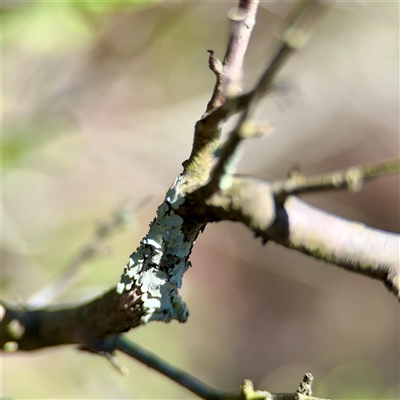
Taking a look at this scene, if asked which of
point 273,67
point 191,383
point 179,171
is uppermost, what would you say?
point 179,171

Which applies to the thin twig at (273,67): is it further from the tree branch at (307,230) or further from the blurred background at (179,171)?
the blurred background at (179,171)

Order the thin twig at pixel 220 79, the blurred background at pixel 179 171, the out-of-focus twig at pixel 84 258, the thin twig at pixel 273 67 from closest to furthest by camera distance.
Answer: the thin twig at pixel 273 67
the thin twig at pixel 220 79
the out-of-focus twig at pixel 84 258
the blurred background at pixel 179 171

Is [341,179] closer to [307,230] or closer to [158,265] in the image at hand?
[307,230]

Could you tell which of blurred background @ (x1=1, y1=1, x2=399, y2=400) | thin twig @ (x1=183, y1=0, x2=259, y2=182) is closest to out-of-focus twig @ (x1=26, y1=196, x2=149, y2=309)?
thin twig @ (x1=183, y1=0, x2=259, y2=182)

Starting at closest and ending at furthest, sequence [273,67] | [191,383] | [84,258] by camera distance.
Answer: [273,67], [191,383], [84,258]

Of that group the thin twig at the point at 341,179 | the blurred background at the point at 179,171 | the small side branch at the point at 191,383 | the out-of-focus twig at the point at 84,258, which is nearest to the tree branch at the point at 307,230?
the thin twig at the point at 341,179

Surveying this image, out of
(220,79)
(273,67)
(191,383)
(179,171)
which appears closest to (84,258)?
(191,383)
